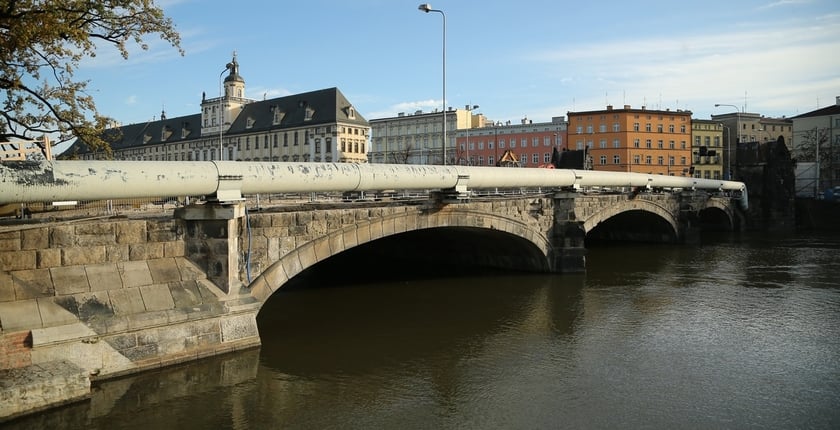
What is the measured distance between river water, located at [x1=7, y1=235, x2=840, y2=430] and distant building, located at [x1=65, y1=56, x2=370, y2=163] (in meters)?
74.8

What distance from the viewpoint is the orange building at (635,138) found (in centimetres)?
9025

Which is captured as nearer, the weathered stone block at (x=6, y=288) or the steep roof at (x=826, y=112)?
the weathered stone block at (x=6, y=288)

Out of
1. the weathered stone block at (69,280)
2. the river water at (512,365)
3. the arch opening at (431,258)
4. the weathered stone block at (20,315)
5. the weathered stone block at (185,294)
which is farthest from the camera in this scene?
the arch opening at (431,258)

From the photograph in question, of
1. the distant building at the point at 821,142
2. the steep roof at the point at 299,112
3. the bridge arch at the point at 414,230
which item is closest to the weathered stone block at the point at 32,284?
the bridge arch at the point at 414,230

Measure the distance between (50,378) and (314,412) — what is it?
202 inches

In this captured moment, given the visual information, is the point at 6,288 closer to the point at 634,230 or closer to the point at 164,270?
the point at 164,270

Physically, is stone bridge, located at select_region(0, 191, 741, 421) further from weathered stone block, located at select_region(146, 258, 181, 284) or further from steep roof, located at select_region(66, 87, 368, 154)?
steep roof, located at select_region(66, 87, 368, 154)

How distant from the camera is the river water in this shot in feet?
41.1

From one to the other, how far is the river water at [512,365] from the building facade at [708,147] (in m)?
71.6

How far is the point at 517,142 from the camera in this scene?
102 metres

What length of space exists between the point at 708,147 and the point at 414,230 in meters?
83.0

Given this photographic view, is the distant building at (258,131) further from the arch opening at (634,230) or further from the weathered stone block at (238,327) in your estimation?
the weathered stone block at (238,327)

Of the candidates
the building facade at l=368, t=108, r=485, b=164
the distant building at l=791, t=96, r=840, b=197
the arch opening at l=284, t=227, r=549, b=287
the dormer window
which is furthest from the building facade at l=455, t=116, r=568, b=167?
the arch opening at l=284, t=227, r=549, b=287

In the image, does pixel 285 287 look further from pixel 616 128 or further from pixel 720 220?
pixel 616 128
